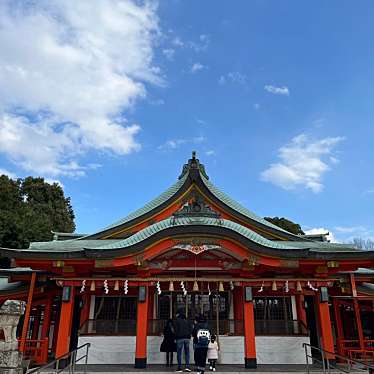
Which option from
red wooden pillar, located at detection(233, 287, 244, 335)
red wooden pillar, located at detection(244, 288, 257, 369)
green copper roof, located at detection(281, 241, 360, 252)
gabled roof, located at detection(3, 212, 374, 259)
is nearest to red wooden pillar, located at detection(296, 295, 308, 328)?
green copper roof, located at detection(281, 241, 360, 252)

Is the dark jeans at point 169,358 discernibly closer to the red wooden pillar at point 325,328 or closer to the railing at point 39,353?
the railing at point 39,353

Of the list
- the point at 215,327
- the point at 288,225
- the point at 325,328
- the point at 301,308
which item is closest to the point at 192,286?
the point at 215,327

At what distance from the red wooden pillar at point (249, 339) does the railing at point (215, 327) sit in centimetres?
121

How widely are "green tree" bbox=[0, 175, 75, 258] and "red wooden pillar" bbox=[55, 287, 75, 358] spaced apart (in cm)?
1871

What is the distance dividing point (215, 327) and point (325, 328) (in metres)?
3.58

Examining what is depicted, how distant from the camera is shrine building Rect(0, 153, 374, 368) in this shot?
A: 1138cm

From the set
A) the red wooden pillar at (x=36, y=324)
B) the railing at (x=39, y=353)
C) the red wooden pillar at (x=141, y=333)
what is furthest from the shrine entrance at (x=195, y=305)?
the red wooden pillar at (x=36, y=324)

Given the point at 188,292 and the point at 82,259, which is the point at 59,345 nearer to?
the point at 82,259

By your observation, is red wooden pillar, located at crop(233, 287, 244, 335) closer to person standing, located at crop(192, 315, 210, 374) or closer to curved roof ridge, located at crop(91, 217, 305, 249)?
curved roof ridge, located at crop(91, 217, 305, 249)

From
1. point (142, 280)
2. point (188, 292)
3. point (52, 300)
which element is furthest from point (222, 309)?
point (52, 300)

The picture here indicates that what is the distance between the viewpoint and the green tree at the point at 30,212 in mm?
27984

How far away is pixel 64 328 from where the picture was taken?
37.2ft

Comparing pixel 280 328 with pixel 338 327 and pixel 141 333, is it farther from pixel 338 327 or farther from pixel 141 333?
pixel 141 333

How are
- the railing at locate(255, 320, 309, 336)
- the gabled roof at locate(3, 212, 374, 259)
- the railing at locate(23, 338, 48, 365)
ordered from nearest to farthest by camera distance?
the gabled roof at locate(3, 212, 374, 259)
the railing at locate(23, 338, 48, 365)
the railing at locate(255, 320, 309, 336)
